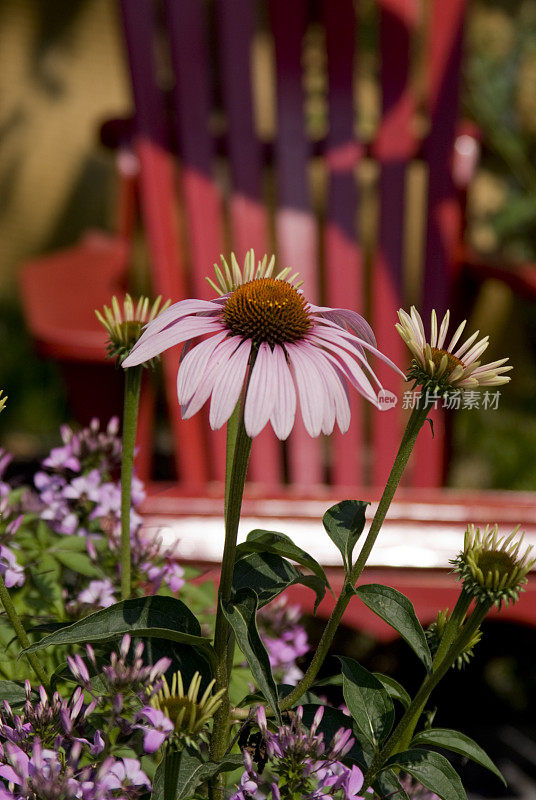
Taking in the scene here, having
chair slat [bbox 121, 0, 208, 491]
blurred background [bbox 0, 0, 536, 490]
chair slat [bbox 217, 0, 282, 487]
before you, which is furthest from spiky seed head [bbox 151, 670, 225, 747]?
blurred background [bbox 0, 0, 536, 490]

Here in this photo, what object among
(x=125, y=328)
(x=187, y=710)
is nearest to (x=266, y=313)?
(x=125, y=328)

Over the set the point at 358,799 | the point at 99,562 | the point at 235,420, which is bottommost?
the point at 358,799

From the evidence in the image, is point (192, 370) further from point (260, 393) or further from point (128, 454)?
point (128, 454)

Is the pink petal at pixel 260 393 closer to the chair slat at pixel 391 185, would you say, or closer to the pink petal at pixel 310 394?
the pink petal at pixel 310 394

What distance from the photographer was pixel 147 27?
2.17 meters

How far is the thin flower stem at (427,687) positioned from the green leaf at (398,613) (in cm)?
1

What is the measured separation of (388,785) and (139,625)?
23cm

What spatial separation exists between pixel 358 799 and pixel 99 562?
1.27 feet

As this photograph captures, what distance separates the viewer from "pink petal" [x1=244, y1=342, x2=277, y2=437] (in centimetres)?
53

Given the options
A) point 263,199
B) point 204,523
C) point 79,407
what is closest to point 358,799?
point 204,523

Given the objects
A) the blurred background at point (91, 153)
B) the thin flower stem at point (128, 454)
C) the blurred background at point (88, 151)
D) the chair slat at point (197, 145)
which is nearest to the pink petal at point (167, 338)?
the thin flower stem at point (128, 454)

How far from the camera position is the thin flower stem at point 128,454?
0.70m

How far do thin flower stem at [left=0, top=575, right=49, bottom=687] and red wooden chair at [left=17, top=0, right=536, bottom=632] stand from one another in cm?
149

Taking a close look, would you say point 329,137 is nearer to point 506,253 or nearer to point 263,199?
point 263,199
